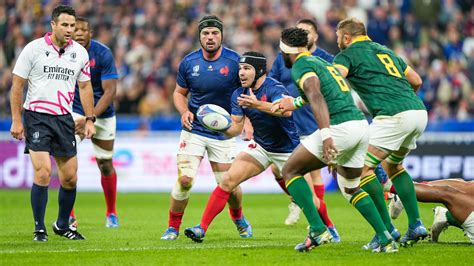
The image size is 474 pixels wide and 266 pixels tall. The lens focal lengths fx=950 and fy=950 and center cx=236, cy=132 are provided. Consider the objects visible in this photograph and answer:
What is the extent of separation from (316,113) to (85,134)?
13.1 ft

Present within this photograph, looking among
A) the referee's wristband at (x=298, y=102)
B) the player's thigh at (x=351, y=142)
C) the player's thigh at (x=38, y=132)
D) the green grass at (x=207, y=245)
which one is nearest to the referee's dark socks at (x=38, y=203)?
the green grass at (x=207, y=245)

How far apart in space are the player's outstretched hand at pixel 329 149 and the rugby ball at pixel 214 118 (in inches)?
93.9

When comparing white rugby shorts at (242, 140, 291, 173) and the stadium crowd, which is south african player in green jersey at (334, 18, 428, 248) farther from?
the stadium crowd

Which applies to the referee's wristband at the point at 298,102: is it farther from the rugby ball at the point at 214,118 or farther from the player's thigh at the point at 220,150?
the player's thigh at the point at 220,150

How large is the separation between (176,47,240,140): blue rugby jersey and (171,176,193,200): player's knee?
2.11 feet

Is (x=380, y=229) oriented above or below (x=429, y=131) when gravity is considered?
above

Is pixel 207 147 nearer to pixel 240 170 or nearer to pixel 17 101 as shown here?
pixel 240 170

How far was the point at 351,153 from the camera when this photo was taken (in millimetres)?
10062

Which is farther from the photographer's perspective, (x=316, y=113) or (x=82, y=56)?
(x=82, y=56)

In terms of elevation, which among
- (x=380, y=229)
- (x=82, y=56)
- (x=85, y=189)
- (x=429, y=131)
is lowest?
(x=85, y=189)

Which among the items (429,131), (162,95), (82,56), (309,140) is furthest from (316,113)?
(162,95)

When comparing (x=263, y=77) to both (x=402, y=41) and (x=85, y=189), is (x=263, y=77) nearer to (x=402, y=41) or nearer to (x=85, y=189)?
(x=85, y=189)

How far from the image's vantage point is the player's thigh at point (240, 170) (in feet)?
37.9

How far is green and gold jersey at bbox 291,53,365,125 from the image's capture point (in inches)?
389
